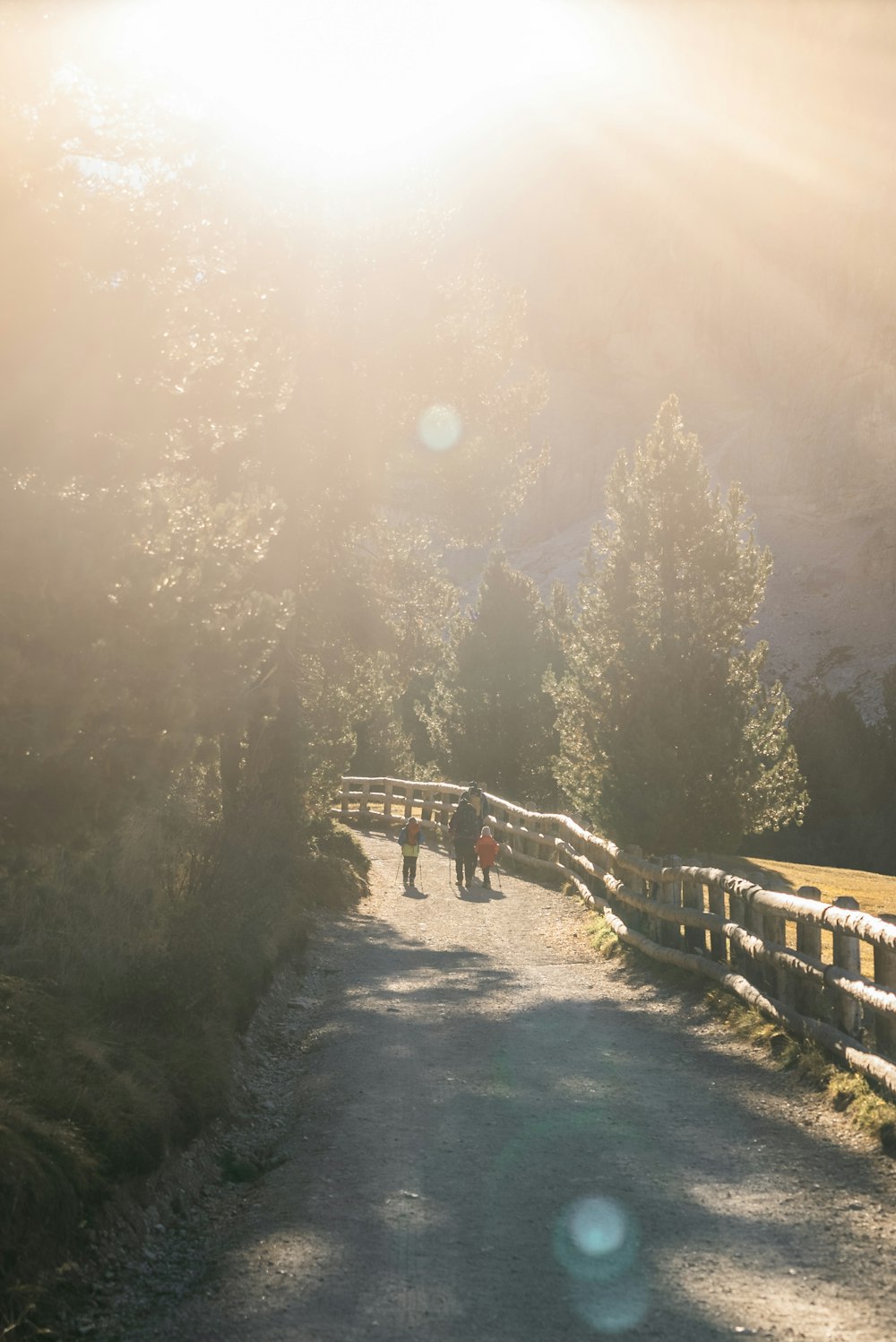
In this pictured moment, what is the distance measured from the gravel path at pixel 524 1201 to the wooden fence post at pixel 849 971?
23.8 inches

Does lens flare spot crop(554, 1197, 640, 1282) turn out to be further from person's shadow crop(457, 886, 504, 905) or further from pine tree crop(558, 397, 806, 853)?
pine tree crop(558, 397, 806, 853)

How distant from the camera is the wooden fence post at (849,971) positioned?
7.92m

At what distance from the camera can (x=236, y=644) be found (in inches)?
284

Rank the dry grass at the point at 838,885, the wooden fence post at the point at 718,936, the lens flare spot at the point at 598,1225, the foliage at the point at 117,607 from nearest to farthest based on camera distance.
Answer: the lens flare spot at the point at 598,1225 → the foliage at the point at 117,607 → the wooden fence post at the point at 718,936 → the dry grass at the point at 838,885

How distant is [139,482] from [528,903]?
46.9ft

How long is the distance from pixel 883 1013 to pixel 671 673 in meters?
15.4

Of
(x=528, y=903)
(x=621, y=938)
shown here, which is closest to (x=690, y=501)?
(x=528, y=903)

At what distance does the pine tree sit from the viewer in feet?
73.3

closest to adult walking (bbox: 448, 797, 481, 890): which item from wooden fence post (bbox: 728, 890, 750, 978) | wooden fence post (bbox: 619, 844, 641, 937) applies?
wooden fence post (bbox: 619, 844, 641, 937)

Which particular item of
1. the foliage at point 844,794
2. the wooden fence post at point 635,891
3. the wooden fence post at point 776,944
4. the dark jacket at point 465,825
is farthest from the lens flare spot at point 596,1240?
the foliage at point 844,794

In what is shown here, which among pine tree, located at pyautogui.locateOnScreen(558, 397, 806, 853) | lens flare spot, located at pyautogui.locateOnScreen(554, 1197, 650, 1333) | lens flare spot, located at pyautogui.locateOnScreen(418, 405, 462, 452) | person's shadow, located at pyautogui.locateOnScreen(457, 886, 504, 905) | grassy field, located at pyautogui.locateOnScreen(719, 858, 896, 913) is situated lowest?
grassy field, located at pyautogui.locateOnScreen(719, 858, 896, 913)

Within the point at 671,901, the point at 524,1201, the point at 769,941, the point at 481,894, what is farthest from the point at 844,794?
the point at 524,1201

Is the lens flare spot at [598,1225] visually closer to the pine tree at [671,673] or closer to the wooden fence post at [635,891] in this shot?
the wooden fence post at [635,891]

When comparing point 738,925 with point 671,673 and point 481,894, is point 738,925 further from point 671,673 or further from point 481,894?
point 671,673
